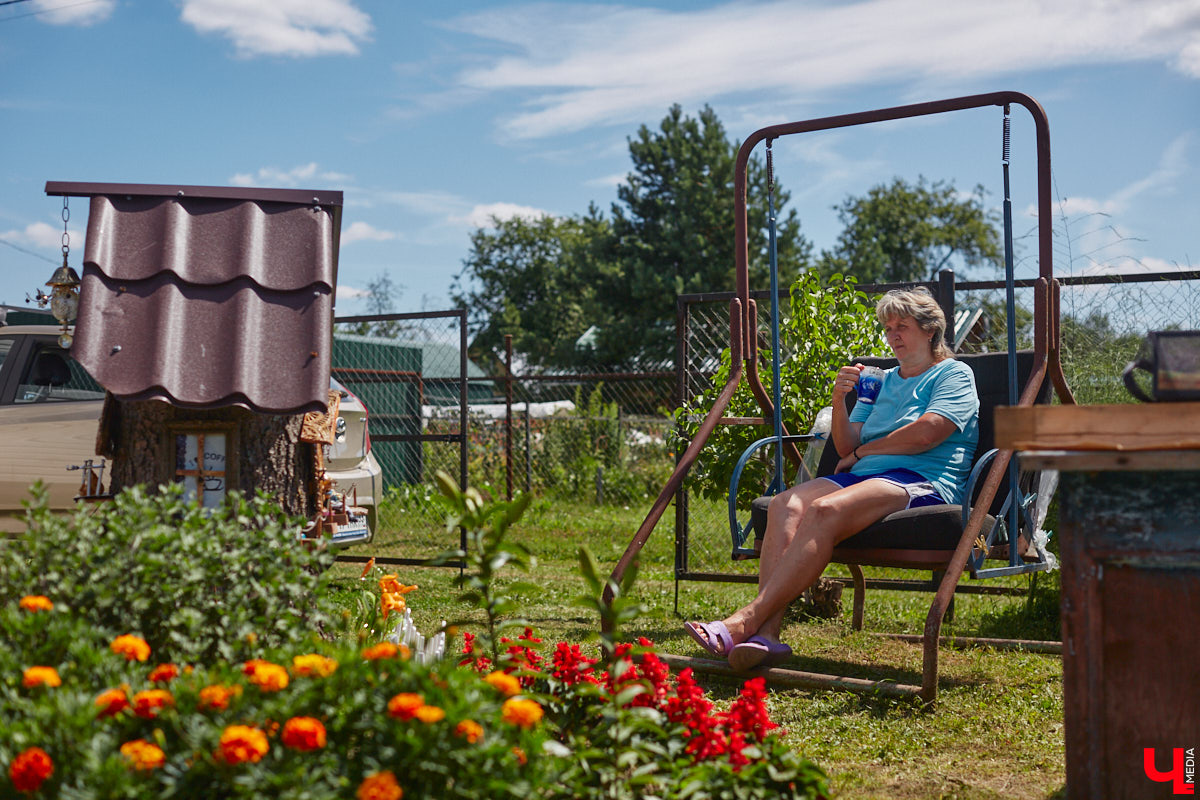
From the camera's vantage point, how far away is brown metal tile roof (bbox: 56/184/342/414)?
2400 mm

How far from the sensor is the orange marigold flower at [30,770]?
127 centimetres

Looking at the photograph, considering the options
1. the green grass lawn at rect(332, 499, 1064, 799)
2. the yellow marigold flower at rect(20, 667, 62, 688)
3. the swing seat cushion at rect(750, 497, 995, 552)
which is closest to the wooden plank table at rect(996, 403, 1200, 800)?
the green grass lawn at rect(332, 499, 1064, 799)

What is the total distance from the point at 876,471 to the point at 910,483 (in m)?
0.14

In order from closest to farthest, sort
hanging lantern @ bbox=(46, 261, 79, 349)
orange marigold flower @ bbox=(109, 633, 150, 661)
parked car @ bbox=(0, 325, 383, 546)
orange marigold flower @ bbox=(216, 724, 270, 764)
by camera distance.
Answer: orange marigold flower @ bbox=(216, 724, 270, 764) → orange marigold flower @ bbox=(109, 633, 150, 661) → hanging lantern @ bbox=(46, 261, 79, 349) → parked car @ bbox=(0, 325, 383, 546)

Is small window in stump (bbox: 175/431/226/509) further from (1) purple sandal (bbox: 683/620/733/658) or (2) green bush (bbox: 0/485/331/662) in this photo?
(1) purple sandal (bbox: 683/620/733/658)

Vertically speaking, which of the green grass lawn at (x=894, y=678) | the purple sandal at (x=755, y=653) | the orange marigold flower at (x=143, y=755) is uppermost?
the orange marigold flower at (x=143, y=755)

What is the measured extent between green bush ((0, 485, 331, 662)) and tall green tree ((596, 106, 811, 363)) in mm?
24054

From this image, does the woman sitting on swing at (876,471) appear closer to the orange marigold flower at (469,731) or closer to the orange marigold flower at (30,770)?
the orange marigold flower at (469,731)

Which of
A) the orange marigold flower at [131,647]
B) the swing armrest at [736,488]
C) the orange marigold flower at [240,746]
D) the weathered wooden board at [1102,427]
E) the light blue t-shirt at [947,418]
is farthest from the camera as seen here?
the swing armrest at [736,488]

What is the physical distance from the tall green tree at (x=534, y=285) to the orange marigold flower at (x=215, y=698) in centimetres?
2709

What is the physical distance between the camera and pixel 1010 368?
132 inches

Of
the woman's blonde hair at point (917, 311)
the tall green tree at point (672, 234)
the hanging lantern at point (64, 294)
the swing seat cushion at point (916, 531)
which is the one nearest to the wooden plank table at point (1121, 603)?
the swing seat cushion at point (916, 531)

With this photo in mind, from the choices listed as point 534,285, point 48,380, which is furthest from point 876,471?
point 534,285

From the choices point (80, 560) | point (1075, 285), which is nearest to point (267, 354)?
point (80, 560)
